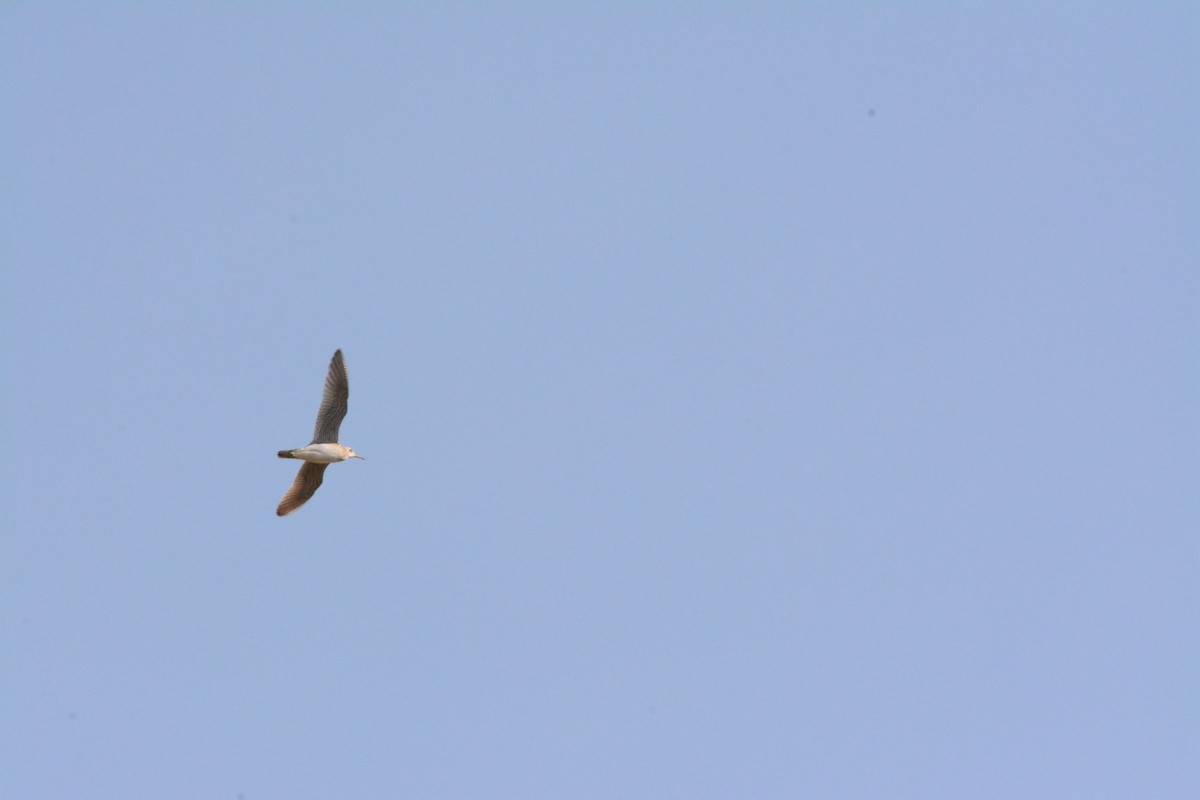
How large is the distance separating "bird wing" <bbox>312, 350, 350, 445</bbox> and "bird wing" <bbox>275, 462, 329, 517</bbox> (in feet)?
4.14

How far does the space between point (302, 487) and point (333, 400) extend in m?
2.95

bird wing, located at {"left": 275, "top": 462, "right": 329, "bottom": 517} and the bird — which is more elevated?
the bird

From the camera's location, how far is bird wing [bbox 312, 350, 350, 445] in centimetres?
4047

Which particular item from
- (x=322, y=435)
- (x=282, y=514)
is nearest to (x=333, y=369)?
(x=322, y=435)

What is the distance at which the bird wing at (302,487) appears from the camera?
41562 millimetres

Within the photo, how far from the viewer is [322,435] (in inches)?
1599

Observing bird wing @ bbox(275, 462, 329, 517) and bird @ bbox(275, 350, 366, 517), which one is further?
bird wing @ bbox(275, 462, 329, 517)

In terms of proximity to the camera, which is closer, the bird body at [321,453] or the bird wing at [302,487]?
the bird body at [321,453]

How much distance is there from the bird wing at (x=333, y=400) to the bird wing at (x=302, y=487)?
4.14 ft

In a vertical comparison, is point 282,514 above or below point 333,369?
below

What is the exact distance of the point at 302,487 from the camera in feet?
137

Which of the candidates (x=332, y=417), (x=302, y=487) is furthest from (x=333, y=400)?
(x=302, y=487)

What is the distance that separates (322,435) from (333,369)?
1.80m

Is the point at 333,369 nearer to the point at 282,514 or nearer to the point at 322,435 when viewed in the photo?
the point at 322,435
